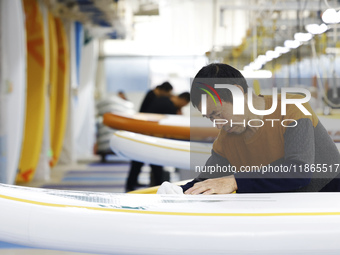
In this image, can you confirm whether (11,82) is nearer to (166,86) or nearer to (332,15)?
(166,86)

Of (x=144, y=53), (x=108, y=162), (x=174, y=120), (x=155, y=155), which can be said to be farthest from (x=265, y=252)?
(x=144, y=53)

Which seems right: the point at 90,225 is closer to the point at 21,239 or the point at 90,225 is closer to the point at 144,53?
the point at 21,239

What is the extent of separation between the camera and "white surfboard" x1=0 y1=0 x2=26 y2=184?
13.4ft

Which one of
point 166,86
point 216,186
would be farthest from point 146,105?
point 216,186

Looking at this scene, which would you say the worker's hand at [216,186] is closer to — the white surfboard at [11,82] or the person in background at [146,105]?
the white surfboard at [11,82]

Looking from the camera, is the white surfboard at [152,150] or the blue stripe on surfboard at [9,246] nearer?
the blue stripe on surfboard at [9,246]

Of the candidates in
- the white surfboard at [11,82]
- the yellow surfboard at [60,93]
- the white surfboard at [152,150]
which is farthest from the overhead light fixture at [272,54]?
the yellow surfboard at [60,93]

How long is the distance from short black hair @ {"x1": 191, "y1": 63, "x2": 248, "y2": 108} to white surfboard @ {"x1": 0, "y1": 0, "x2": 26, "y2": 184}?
3.23 meters

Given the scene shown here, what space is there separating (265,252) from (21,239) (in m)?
0.54

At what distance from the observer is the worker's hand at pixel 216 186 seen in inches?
46.8

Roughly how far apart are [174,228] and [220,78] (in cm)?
35

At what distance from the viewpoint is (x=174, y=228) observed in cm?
109

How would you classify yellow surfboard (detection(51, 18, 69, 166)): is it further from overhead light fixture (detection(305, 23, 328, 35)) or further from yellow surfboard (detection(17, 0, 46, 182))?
overhead light fixture (detection(305, 23, 328, 35))

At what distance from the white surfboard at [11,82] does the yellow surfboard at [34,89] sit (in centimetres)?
90
